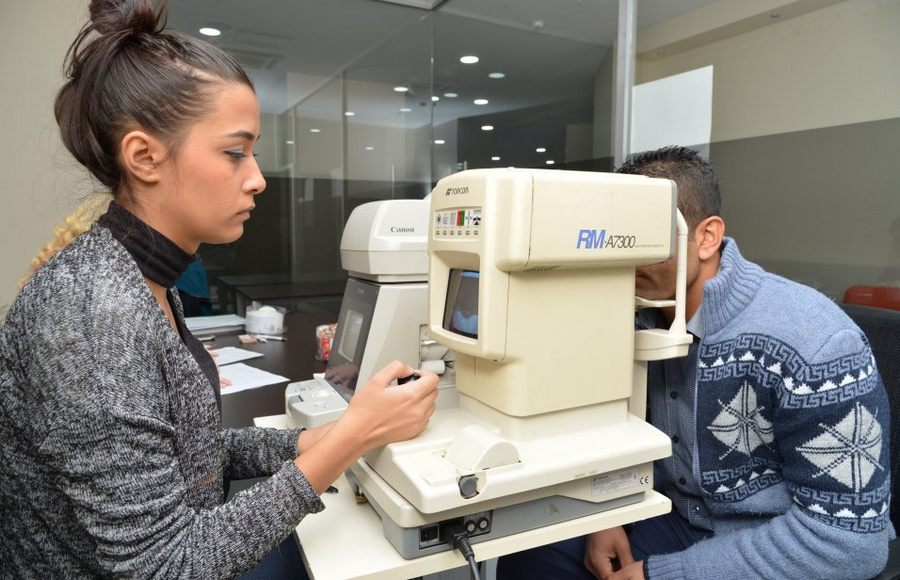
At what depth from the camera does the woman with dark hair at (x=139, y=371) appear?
66cm

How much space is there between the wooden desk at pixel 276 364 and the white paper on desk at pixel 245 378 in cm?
2

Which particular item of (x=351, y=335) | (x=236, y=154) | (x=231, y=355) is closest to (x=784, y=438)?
(x=351, y=335)

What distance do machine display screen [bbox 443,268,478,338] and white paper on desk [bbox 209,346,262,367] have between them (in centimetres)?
122

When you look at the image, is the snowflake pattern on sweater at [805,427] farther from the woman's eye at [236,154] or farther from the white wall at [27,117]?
the white wall at [27,117]

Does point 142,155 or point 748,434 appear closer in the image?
point 142,155

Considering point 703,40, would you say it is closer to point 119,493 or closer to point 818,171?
point 818,171

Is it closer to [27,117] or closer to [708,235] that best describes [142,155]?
[708,235]

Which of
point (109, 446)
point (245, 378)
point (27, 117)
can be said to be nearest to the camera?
point (109, 446)

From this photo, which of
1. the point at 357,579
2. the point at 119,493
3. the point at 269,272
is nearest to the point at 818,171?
the point at 357,579

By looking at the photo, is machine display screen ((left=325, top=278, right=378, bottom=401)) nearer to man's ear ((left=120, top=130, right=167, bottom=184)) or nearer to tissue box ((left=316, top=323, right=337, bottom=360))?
man's ear ((left=120, top=130, right=167, bottom=184))

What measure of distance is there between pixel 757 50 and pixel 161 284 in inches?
79.3

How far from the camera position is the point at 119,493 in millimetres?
650

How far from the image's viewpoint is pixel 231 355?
6.64 feet

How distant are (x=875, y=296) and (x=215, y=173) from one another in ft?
6.19
